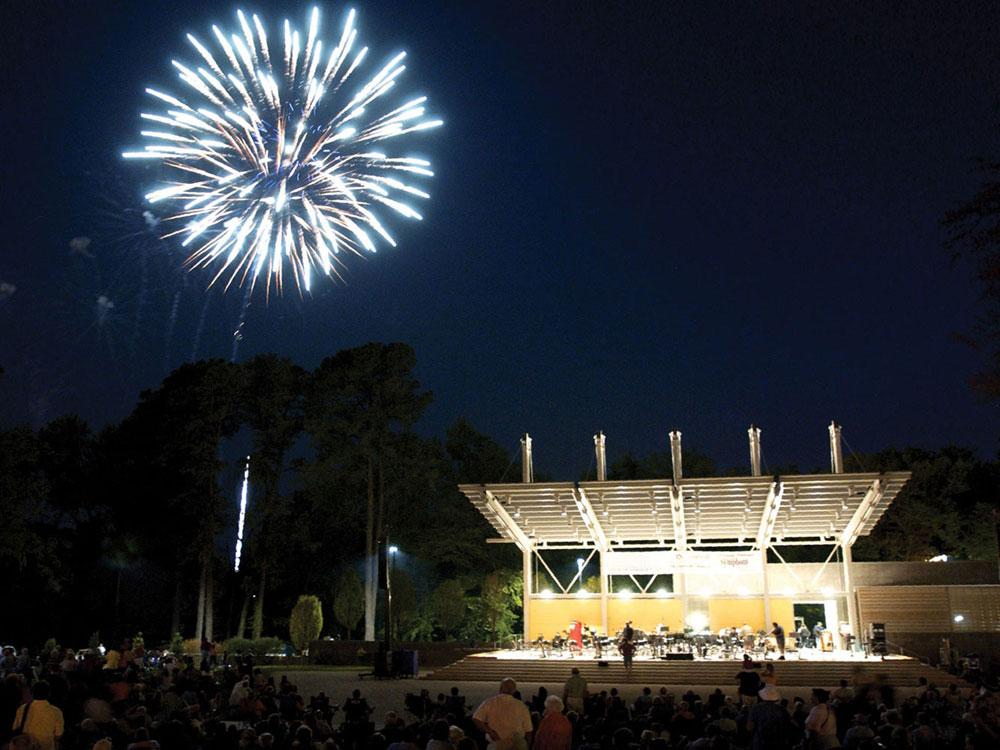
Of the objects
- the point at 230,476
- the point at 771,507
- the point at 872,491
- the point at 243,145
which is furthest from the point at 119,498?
the point at 872,491

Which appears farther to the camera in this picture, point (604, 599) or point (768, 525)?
point (604, 599)

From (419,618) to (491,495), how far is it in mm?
17325

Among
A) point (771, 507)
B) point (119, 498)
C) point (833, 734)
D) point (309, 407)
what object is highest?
point (309, 407)

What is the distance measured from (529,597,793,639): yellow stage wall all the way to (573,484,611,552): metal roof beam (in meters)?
1.78

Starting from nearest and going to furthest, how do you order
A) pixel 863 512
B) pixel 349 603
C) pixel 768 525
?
pixel 863 512, pixel 768 525, pixel 349 603

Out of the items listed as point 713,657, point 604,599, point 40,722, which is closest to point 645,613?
point 604,599

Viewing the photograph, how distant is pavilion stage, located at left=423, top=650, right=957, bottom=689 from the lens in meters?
22.2

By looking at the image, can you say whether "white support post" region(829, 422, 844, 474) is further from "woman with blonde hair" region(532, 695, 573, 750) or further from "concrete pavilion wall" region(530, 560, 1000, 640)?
"woman with blonde hair" region(532, 695, 573, 750)

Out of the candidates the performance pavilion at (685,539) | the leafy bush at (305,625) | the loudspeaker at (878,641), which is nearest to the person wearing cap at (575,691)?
the performance pavilion at (685,539)

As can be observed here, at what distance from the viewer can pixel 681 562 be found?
29.5 metres

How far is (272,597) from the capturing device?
45.4 meters

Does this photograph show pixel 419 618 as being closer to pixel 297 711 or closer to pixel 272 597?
pixel 272 597

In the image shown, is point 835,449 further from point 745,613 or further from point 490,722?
point 490,722

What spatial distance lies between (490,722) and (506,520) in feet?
66.3
